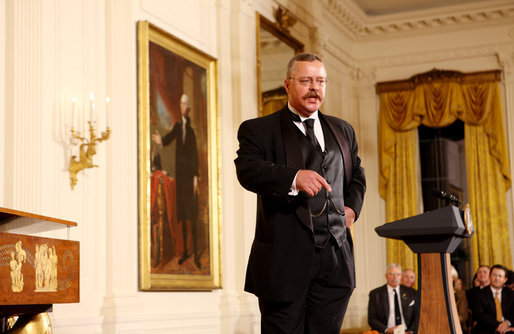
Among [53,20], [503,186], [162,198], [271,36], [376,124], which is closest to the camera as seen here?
[53,20]

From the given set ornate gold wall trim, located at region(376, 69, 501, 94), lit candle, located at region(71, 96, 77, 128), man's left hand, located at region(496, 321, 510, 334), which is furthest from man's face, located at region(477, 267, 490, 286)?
lit candle, located at region(71, 96, 77, 128)

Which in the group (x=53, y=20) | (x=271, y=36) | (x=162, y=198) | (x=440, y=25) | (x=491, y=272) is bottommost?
(x=491, y=272)

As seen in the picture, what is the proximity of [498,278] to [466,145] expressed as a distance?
3486mm

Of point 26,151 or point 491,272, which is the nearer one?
point 26,151

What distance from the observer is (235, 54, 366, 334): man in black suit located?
8.98ft

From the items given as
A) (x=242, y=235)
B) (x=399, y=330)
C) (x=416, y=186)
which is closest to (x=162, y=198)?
(x=242, y=235)

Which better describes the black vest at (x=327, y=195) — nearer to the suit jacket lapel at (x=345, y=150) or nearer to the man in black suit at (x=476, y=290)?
the suit jacket lapel at (x=345, y=150)

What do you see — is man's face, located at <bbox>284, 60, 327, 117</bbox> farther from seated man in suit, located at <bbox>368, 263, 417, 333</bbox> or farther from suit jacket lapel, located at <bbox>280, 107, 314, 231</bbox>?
seated man in suit, located at <bbox>368, 263, 417, 333</bbox>

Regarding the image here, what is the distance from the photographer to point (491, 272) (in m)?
9.95

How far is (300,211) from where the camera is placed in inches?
110

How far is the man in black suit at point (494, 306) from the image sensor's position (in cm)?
959

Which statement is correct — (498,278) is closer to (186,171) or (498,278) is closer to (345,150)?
(186,171)

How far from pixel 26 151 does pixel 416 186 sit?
8944 millimetres

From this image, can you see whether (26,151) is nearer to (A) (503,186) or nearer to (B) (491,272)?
(B) (491,272)
